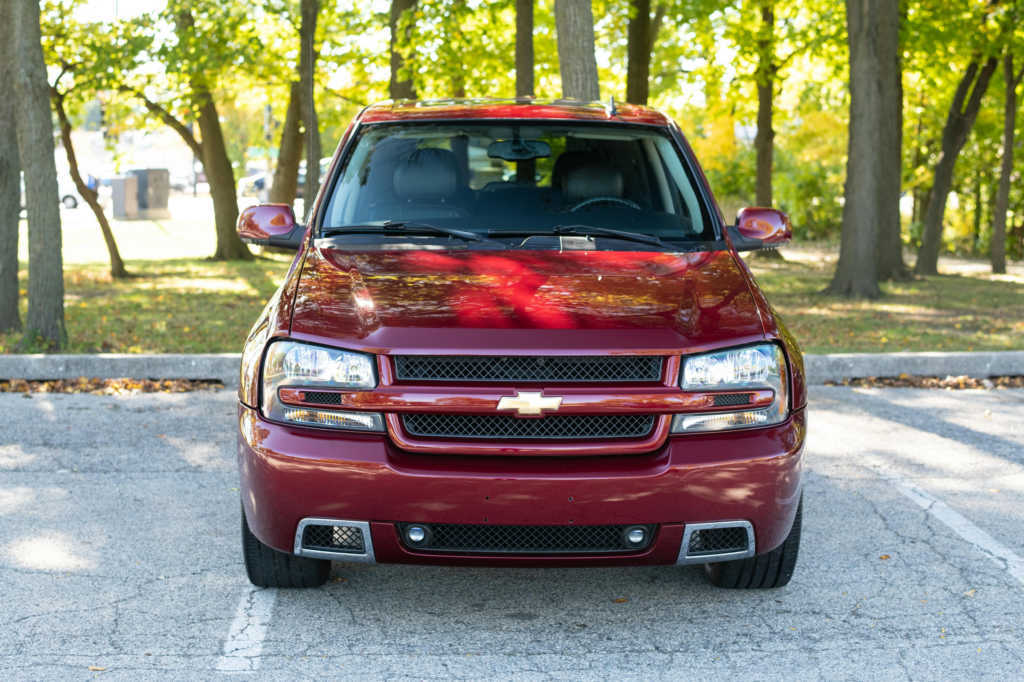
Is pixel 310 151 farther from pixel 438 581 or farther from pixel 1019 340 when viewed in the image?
pixel 438 581

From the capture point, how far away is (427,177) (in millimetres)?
5352

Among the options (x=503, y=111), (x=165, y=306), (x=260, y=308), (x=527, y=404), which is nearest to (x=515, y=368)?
(x=527, y=404)

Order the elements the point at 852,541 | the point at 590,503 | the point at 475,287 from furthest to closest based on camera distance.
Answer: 1. the point at 852,541
2. the point at 475,287
3. the point at 590,503

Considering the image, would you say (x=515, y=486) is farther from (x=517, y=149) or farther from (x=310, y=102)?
(x=310, y=102)

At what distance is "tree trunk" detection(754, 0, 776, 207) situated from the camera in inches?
878

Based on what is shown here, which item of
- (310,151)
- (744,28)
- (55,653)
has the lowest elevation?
(55,653)

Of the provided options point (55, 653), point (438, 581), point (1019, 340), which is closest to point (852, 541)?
point (438, 581)

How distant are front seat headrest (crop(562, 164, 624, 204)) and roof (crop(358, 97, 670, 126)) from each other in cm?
31

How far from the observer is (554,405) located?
3912 millimetres

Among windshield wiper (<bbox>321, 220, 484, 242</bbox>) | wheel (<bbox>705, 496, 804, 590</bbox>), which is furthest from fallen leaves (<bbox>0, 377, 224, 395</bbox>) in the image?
wheel (<bbox>705, 496, 804, 590</bbox>)

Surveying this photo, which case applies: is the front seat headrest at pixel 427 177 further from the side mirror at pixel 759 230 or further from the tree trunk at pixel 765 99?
the tree trunk at pixel 765 99

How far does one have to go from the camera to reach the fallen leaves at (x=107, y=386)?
29.0 feet

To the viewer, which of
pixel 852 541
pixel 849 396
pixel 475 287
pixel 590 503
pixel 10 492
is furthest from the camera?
pixel 849 396

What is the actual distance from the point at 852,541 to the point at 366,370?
2505mm
